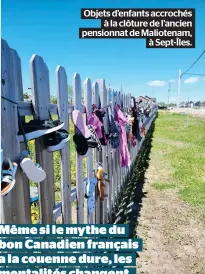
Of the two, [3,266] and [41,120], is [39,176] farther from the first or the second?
[3,266]

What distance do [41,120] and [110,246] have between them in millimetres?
1091

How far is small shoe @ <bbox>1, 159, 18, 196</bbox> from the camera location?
47.1 inches

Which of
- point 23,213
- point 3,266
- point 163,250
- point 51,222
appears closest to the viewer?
point 23,213

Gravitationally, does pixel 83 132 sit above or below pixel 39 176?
above

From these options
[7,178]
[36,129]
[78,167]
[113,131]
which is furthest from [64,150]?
[113,131]

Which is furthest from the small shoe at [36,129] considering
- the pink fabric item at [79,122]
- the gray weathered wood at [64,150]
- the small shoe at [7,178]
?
the pink fabric item at [79,122]

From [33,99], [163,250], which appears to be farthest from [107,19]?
[163,250]

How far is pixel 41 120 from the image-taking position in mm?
1532

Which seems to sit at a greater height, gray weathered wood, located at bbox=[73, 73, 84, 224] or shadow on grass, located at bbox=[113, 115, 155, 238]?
gray weathered wood, located at bbox=[73, 73, 84, 224]

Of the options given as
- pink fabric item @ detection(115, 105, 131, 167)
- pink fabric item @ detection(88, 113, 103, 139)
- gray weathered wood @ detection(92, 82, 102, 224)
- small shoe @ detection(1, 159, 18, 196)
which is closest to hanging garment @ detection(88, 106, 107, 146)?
pink fabric item @ detection(88, 113, 103, 139)

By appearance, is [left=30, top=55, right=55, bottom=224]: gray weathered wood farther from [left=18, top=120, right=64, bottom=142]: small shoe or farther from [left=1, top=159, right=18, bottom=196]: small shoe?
[left=1, top=159, right=18, bottom=196]: small shoe

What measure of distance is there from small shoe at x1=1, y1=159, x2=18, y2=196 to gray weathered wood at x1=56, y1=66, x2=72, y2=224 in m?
0.71

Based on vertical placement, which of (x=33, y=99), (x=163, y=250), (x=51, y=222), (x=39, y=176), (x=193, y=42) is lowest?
(x=163, y=250)

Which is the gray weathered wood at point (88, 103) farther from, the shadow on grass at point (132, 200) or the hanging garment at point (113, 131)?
the shadow on grass at point (132, 200)
